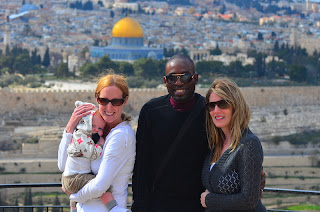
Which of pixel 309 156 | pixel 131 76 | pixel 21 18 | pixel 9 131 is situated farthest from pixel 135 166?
pixel 21 18

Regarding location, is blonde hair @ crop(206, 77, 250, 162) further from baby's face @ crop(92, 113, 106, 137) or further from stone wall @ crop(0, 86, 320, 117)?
stone wall @ crop(0, 86, 320, 117)

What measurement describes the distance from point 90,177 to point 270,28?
2579 inches

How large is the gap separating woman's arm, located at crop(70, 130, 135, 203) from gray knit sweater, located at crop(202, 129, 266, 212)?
39cm

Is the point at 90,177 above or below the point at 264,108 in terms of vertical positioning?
above

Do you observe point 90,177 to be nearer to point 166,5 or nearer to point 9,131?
point 9,131

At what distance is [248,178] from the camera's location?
3.07 metres

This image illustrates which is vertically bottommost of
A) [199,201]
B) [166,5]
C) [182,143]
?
[166,5]

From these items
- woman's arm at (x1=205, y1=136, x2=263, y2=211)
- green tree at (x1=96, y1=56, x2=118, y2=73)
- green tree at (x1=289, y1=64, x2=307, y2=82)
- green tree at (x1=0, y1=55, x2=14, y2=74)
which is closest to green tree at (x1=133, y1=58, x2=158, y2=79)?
green tree at (x1=96, y1=56, x2=118, y2=73)

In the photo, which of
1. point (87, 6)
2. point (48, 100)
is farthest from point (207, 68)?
point (87, 6)

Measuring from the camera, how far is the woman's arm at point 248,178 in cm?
307

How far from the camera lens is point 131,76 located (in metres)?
29.1

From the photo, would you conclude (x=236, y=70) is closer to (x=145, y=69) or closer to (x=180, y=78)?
(x=145, y=69)

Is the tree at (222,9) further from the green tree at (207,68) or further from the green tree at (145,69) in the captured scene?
the green tree at (145,69)

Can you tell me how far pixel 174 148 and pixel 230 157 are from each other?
28 centimetres
